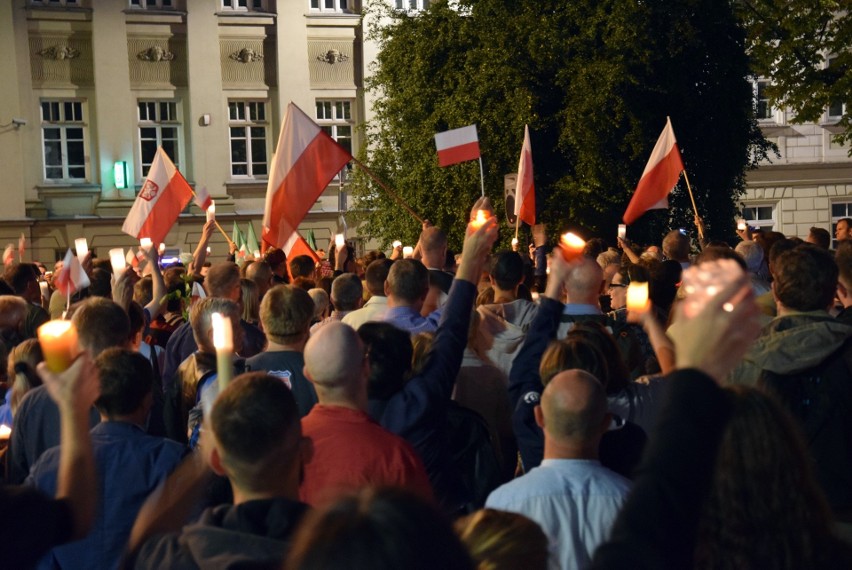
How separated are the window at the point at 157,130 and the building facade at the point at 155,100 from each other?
3 centimetres

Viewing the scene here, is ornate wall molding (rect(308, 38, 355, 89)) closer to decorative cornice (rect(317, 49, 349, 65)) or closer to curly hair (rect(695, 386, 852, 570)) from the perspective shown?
decorative cornice (rect(317, 49, 349, 65))

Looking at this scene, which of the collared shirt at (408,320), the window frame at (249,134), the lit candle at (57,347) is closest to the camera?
the lit candle at (57,347)

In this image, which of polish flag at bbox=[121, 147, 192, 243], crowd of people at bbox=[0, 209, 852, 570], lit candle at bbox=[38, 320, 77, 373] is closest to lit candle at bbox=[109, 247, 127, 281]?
crowd of people at bbox=[0, 209, 852, 570]

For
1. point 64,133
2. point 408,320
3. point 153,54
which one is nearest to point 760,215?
point 153,54

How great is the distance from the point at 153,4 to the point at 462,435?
87.4 feet

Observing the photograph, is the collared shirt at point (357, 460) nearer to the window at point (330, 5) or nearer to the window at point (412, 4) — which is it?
the window at point (330, 5)

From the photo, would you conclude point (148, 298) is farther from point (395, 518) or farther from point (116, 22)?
point (116, 22)

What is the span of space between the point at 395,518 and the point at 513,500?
6.31 feet

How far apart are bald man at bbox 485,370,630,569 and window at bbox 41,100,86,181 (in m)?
27.5

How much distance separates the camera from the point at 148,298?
29.7 ft

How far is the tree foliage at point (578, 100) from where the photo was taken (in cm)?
2264

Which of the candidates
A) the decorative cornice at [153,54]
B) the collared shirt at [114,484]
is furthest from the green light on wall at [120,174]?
the collared shirt at [114,484]

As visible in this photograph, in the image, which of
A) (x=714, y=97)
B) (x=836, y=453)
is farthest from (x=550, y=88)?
(x=836, y=453)

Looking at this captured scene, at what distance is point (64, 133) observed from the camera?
29500 millimetres
